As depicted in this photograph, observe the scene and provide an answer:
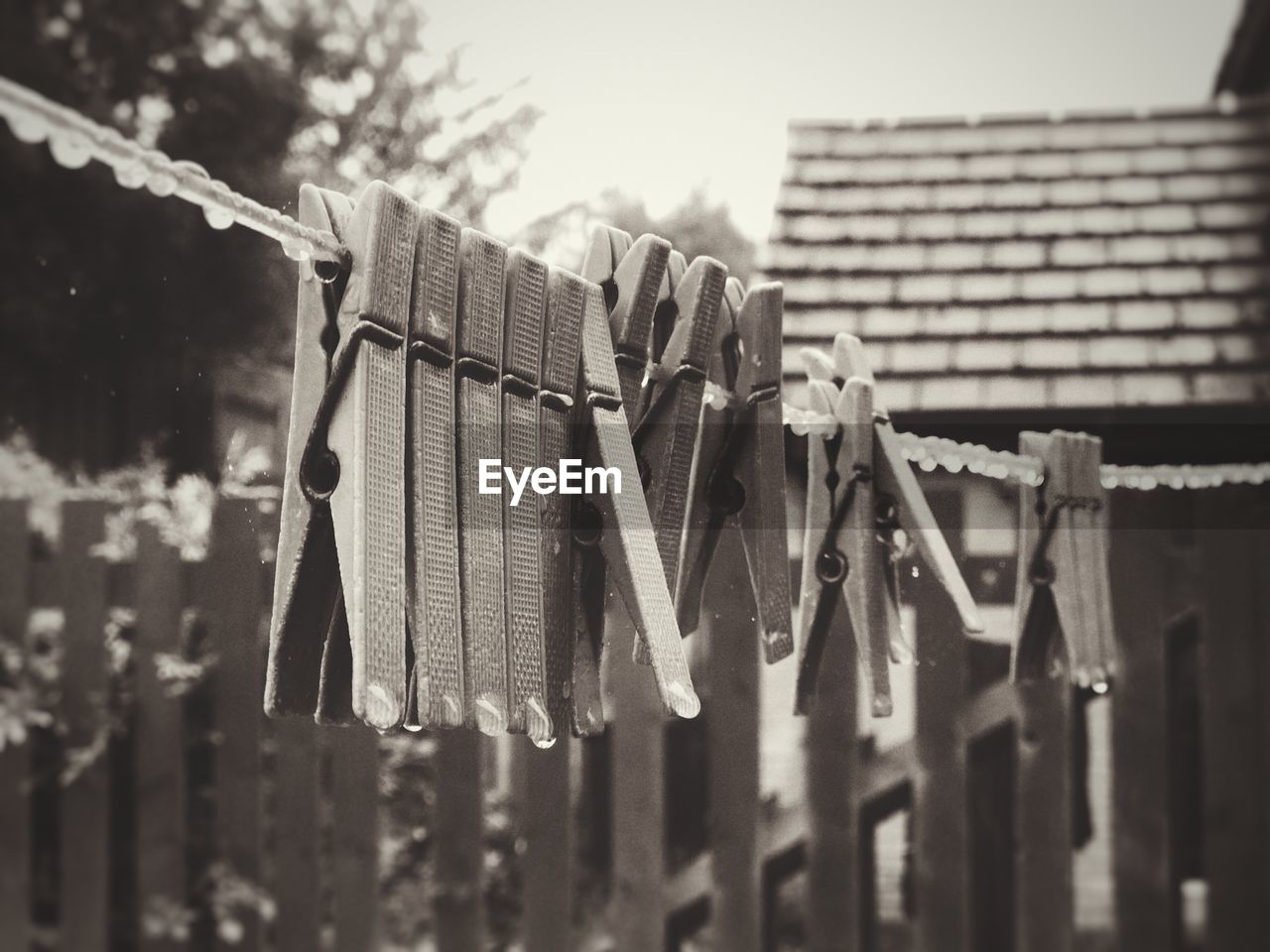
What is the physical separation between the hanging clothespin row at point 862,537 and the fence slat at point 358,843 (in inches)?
26.7

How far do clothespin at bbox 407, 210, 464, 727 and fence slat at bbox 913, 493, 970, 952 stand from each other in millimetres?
933

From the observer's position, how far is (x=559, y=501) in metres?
0.78

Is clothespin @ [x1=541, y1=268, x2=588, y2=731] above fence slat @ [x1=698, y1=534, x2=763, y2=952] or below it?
above

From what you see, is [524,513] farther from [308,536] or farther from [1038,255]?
[1038,255]

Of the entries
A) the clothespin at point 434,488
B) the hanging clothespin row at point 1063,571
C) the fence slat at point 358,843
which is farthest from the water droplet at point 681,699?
the fence slat at point 358,843

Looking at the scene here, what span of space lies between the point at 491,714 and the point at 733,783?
0.87m

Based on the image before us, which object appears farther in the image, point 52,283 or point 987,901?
point 52,283

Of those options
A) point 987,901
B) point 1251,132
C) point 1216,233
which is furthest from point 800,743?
point 1251,132

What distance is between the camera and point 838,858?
59.7 inches

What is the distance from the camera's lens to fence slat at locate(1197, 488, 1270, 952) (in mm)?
1641

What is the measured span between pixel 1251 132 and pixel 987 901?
1.51 m

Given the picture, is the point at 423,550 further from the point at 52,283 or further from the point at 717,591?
the point at 52,283

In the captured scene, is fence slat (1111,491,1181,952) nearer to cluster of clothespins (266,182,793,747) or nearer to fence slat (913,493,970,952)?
fence slat (913,493,970,952)

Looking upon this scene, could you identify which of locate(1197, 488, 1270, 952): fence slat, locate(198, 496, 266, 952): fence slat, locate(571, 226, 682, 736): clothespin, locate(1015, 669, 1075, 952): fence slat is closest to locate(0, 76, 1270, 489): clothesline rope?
locate(571, 226, 682, 736): clothespin
